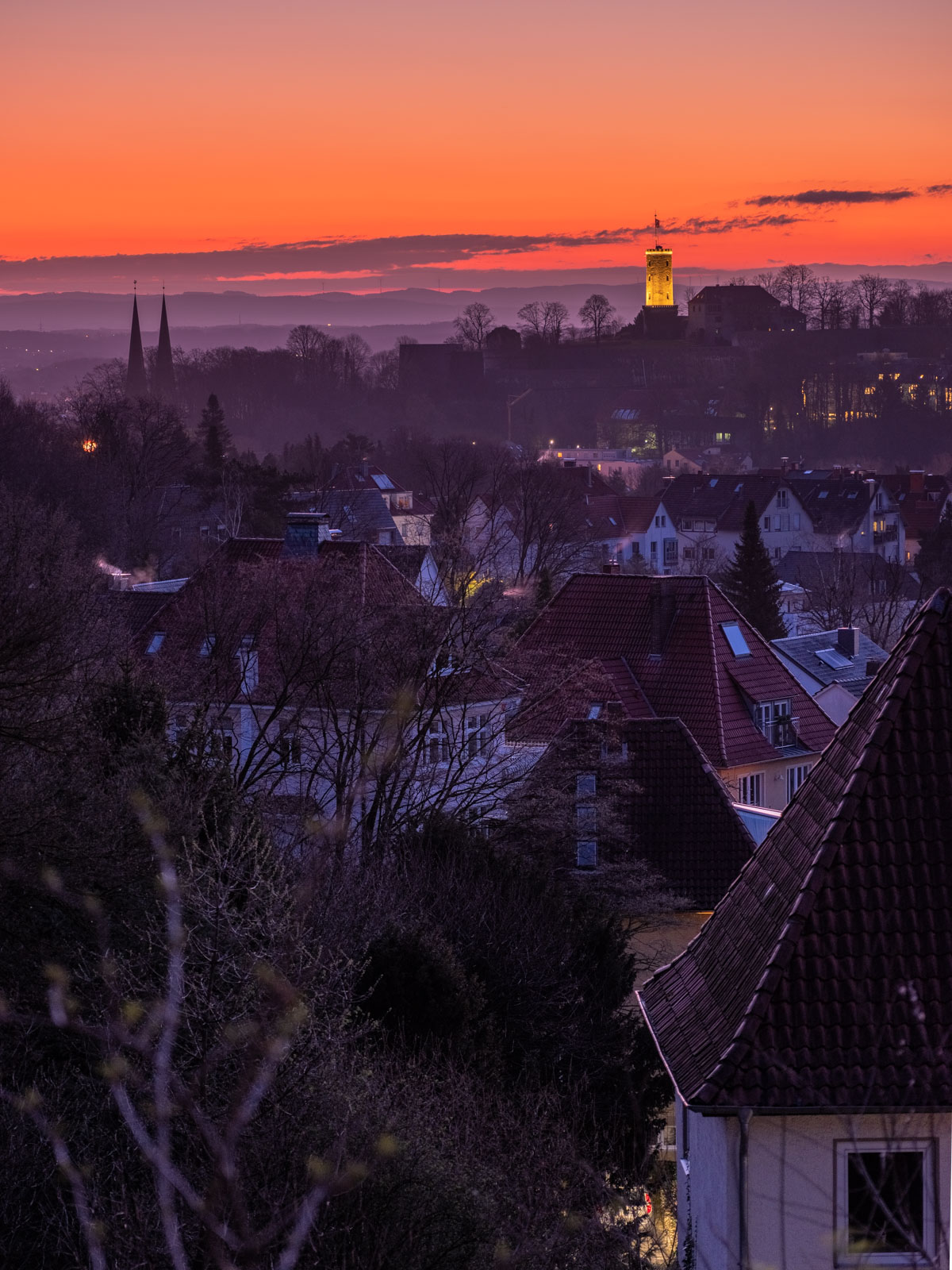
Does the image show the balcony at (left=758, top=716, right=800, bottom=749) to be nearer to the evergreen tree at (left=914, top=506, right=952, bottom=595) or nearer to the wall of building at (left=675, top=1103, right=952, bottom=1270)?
the wall of building at (left=675, top=1103, right=952, bottom=1270)

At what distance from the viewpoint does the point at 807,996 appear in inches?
388

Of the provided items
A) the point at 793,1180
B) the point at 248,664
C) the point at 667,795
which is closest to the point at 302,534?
the point at 248,664

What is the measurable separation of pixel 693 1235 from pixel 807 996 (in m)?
2.13

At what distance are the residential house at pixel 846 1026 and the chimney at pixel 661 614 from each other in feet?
74.4

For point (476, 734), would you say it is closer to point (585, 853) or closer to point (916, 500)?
point (585, 853)

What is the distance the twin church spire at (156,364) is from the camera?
15438 cm

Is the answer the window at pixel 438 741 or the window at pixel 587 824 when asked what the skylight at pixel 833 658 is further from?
the window at pixel 587 824

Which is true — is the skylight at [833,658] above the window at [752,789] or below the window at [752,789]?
above

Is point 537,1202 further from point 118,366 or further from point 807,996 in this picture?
point 118,366

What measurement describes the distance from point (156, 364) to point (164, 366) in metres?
1.40

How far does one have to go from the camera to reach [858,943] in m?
10.0

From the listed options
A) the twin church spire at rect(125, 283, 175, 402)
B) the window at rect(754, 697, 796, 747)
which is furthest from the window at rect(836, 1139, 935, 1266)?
the twin church spire at rect(125, 283, 175, 402)

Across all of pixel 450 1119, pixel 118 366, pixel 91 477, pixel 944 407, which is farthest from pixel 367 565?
pixel 944 407

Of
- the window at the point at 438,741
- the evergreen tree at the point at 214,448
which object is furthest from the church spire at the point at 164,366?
the window at the point at 438,741
